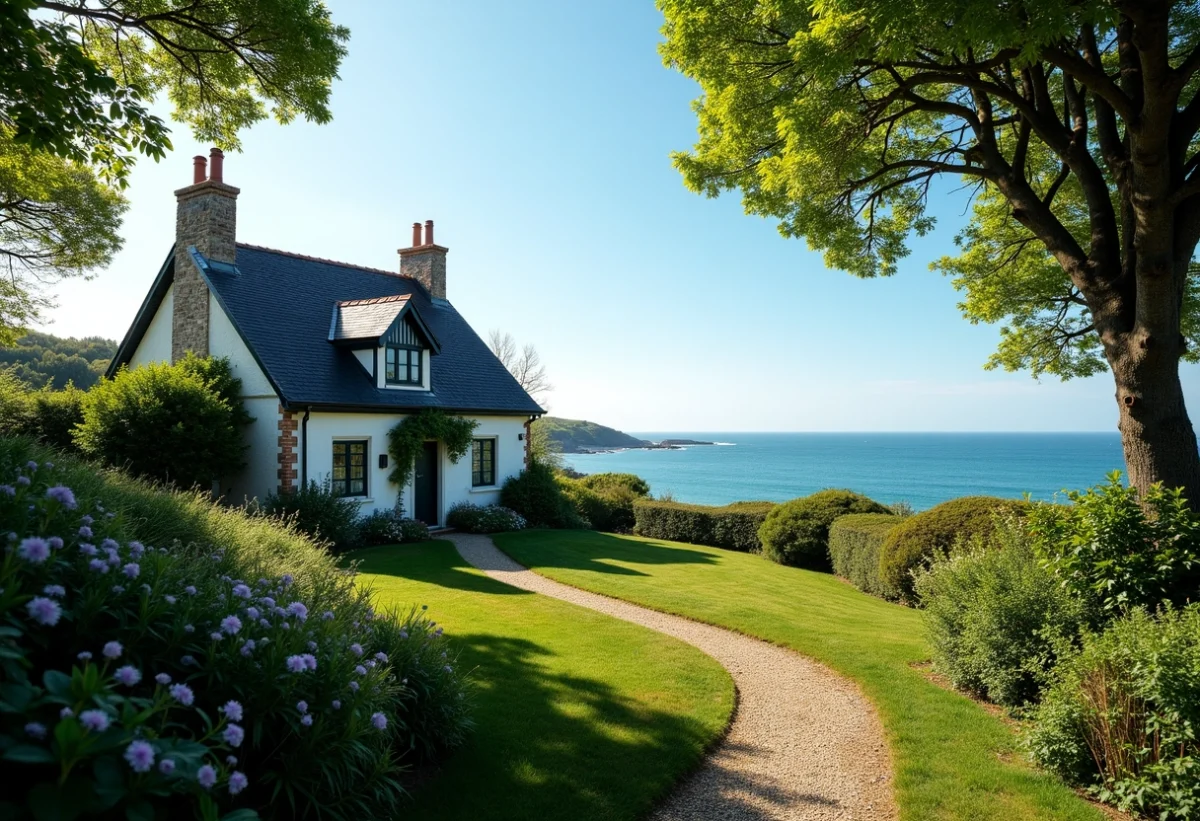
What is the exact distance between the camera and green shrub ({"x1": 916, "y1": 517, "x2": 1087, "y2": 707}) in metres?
6.39

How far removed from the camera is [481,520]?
20.3 metres

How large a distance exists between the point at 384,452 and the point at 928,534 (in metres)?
14.0

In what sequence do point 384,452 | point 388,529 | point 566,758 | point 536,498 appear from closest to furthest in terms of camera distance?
1. point 566,758
2. point 388,529
3. point 384,452
4. point 536,498

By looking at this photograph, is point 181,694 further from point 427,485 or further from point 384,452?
point 427,485

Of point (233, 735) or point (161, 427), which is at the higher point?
point (161, 427)

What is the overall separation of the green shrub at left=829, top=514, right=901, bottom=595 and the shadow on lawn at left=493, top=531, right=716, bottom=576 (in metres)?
3.33

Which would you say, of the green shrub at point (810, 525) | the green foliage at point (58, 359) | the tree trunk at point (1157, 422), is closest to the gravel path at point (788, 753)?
the tree trunk at point (1157, 422)

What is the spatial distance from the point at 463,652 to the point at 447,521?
13121 mm

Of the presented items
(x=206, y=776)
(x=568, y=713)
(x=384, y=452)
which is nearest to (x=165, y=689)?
(x=206, y=776)

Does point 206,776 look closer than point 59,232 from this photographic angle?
Yes

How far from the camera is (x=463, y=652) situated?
26.3ft

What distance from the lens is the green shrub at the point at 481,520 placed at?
66.7 ft

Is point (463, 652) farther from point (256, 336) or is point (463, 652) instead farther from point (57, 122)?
point (256, 336)

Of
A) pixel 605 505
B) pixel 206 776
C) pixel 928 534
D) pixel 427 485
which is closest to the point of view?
pixel 206 776
